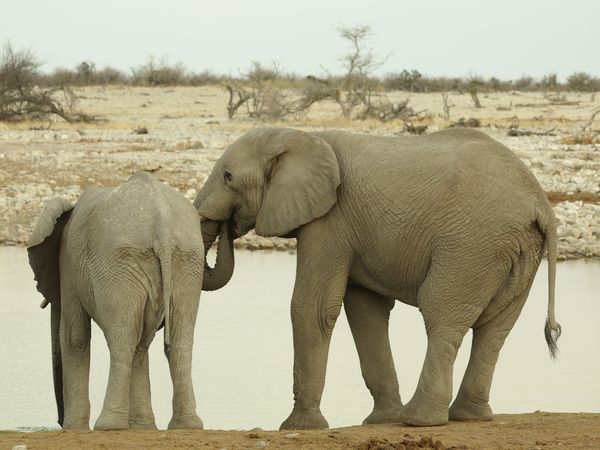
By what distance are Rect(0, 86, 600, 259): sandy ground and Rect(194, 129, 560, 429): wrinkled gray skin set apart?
798cm

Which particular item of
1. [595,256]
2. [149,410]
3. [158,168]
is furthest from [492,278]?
[158,168]

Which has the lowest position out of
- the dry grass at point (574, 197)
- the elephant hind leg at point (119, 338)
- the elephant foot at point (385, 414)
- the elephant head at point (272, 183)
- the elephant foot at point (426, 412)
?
the dry grass at point (574, 197)

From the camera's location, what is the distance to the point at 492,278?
6.84m

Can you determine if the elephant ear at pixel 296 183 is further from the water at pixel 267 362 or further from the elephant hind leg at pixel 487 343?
the water at pixel 267 362

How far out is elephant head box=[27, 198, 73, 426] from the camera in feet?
23.2

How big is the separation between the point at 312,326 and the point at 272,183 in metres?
0.77

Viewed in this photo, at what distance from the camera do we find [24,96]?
28.5 metres

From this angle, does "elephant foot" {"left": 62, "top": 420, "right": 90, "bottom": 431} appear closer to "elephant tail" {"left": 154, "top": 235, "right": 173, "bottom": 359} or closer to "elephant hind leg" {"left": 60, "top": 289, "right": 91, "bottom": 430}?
"elephant hind leg" {"left": 60, "top": 289, "right": 91, "bottom": 430}

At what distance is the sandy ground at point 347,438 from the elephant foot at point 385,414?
807 mm

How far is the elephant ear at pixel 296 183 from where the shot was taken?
7250mm

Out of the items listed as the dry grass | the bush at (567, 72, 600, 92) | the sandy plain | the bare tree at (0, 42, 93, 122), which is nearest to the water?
the sandy plain

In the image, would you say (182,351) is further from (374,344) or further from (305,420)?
(374,344)

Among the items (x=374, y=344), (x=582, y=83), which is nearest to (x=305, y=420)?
(x=374, y=344)

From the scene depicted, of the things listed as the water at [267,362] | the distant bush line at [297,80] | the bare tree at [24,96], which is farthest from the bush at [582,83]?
the water at [267,362]
